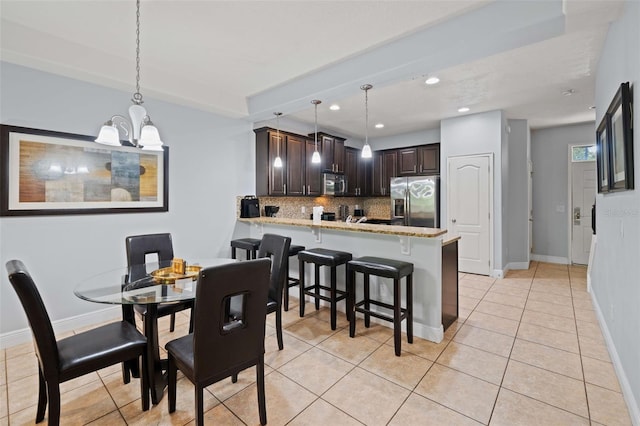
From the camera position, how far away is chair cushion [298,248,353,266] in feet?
10.00

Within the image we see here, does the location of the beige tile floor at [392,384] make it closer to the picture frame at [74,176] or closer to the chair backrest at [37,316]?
the chair backrest at [37,316]

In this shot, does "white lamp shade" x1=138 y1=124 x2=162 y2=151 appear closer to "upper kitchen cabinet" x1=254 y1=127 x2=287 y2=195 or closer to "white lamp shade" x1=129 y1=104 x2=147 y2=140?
"white lamp shade" x1=129 y1=104 x2=147 y2=140

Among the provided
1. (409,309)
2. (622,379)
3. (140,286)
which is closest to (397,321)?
(409,309)

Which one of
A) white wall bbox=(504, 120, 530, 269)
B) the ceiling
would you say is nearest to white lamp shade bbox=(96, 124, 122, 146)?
the ceiling

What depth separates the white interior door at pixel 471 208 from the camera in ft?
16.0

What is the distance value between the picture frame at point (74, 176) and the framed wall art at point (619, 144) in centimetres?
428

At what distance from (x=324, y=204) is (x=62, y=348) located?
16.2 feet

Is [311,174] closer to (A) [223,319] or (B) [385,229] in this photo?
(B) [385,229]

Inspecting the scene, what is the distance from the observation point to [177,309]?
7.84ft

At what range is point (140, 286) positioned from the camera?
6.61ft

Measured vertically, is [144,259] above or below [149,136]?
below

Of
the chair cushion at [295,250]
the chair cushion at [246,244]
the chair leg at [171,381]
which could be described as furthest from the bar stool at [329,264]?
the chair leg at [171,381]

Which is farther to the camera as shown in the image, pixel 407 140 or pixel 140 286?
pixel 407 140

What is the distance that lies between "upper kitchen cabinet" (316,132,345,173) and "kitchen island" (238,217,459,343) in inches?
92.8
